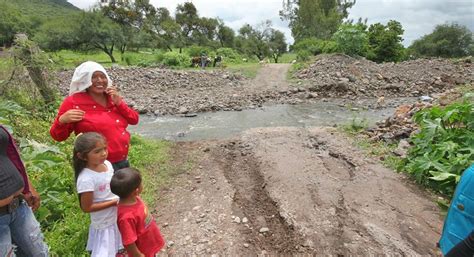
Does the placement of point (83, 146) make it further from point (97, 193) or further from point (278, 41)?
point (278, 41)

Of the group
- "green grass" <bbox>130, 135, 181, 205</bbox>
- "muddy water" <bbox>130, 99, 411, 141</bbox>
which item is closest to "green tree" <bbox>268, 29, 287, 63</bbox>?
"muddy water" <bbox>130, 99, 411, 141</bbox>

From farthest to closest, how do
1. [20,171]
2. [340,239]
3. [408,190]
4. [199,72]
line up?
[199,72] → [408,190] → [340,239] → [20,171]

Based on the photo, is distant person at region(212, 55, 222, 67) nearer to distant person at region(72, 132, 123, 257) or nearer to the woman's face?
the woman's face

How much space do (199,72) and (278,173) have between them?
40.7ft

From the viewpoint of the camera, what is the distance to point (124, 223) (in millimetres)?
2027

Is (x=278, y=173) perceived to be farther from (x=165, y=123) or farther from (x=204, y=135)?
(x=165, y=123)

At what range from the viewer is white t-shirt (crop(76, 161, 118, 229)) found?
2.08m

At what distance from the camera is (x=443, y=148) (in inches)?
160

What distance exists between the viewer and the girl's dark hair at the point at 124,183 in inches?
77.9

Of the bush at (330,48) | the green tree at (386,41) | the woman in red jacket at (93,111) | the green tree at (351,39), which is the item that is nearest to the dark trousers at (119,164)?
the woman in red jacket at (93,111)

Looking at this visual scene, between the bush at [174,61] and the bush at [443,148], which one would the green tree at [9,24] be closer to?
the bush at [174,61]

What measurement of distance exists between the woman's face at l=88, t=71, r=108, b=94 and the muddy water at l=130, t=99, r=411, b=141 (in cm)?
483

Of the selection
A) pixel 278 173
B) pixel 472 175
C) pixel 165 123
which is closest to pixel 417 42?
pixel 165 123

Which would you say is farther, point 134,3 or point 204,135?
point 134,3
